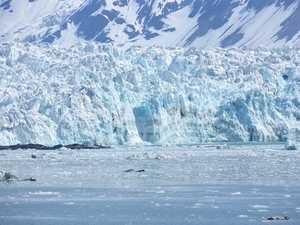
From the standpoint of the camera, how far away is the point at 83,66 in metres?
59.1

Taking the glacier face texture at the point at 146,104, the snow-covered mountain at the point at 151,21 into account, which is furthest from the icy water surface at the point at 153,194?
the snow-covered mountain at the point at 151,21

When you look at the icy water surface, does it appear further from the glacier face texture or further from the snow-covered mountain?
the snow-covered mountain

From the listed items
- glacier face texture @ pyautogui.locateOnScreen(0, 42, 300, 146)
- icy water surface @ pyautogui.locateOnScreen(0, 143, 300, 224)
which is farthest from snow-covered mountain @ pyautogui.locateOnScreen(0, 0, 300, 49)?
icy water surface @ pyautogui.locateOnScreen(0, 143, 300, 224)

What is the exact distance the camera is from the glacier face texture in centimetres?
4794

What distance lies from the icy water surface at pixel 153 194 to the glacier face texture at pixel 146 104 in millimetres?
17688

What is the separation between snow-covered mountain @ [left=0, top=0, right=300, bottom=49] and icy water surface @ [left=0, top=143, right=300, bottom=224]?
375 ft

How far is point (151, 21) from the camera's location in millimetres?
175625

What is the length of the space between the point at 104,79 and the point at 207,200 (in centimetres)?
3601

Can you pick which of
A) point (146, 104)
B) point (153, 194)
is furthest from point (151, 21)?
point (153, 194)

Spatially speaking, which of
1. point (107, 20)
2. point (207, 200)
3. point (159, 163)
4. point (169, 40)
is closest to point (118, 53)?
point (159, 163)

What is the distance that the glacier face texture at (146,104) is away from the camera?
47938mm

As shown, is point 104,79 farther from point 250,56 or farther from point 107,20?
point 107,20

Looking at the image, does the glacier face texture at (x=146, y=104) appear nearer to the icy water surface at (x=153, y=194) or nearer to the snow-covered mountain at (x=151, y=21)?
the icy water surface at (x=153, y=194)

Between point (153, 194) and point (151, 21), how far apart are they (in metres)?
158
